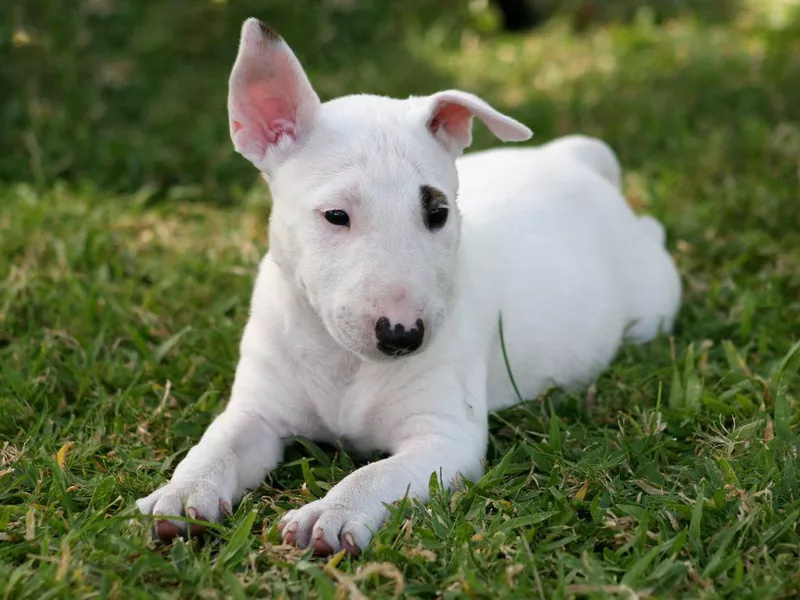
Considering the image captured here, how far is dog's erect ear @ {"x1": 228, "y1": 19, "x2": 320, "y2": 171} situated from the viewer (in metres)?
3.64

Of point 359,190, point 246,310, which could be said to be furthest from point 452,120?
point 246,310

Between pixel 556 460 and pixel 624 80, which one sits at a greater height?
pixel 556 460

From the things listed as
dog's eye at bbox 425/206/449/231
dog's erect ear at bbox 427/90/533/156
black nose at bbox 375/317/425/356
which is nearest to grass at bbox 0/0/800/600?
black nose at bbox 375/317/425/356

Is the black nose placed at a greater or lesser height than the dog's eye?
lesser

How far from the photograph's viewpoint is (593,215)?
5.03 metres

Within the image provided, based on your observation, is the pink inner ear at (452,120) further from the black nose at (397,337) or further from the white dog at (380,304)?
the black nose at (397,337)

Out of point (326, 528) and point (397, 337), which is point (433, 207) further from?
point (326, 528)

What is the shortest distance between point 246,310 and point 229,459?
1.62 meters

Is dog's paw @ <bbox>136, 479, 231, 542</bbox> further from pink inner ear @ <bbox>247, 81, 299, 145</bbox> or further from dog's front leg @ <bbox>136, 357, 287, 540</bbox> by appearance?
pink inner ear @ <bbox>247, 81, 299, 145</bbox>

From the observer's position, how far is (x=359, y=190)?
3445mm

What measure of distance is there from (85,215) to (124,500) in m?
2.97

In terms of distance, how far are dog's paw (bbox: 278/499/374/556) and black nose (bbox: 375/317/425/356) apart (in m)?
0.53

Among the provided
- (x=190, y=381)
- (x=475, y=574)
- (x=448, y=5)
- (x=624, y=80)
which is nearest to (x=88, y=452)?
(x=190, y=381)

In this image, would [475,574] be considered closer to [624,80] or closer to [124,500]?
[124,500]
